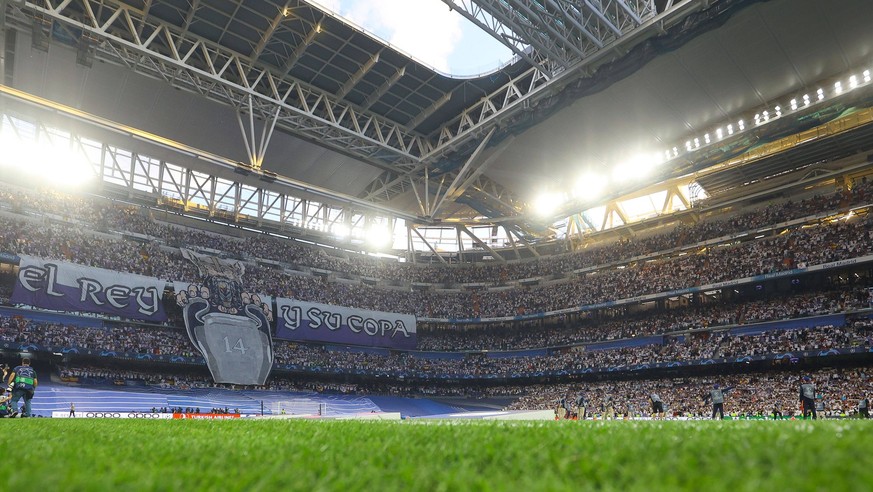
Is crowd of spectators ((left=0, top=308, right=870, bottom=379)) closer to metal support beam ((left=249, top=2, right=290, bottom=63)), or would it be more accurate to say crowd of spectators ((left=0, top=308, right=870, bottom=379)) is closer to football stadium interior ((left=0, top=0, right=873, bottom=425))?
football stadium interior ((left=0, top=0, right=873, bottom=425))

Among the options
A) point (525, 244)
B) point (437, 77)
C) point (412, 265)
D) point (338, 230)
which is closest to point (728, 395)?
point (525, 244)

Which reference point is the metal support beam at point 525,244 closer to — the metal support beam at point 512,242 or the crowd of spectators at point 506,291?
the metal support beam at point 512,242

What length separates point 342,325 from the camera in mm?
50031

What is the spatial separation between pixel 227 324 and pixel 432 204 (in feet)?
61.0

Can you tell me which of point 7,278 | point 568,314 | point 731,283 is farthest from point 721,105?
point 7,278

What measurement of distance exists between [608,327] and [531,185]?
16063mm

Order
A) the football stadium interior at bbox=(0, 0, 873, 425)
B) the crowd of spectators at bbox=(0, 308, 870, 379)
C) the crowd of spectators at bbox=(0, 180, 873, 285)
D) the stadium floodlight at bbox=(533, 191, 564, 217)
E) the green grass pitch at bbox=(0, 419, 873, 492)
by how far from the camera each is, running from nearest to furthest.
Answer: the green grass pitch at bbox=(0, 419, 873, 492), the football stadium interior at bbox=(0, 0, 873, 425), the crowd of spectators at bbox=(0, 308, 870, 379), the crowd of spectators at bbox=(0, 180, 873, 285), the stadium floodlight at bbox=(533, 191, 564, 217)

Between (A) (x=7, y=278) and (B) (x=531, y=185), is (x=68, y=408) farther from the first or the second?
(B) (x=531, y=185)

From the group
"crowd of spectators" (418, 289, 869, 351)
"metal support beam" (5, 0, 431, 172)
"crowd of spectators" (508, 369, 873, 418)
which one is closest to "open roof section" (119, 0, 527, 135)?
"metal support beam" (5, 0, 431, 172)

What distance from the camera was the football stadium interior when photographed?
1152 inches

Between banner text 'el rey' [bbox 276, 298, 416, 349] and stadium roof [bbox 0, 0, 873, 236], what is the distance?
12395 millimetres

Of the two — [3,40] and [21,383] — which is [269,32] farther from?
[21,383]

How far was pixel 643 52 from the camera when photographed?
26594 mm

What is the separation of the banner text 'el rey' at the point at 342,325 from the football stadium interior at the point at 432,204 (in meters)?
0.24
